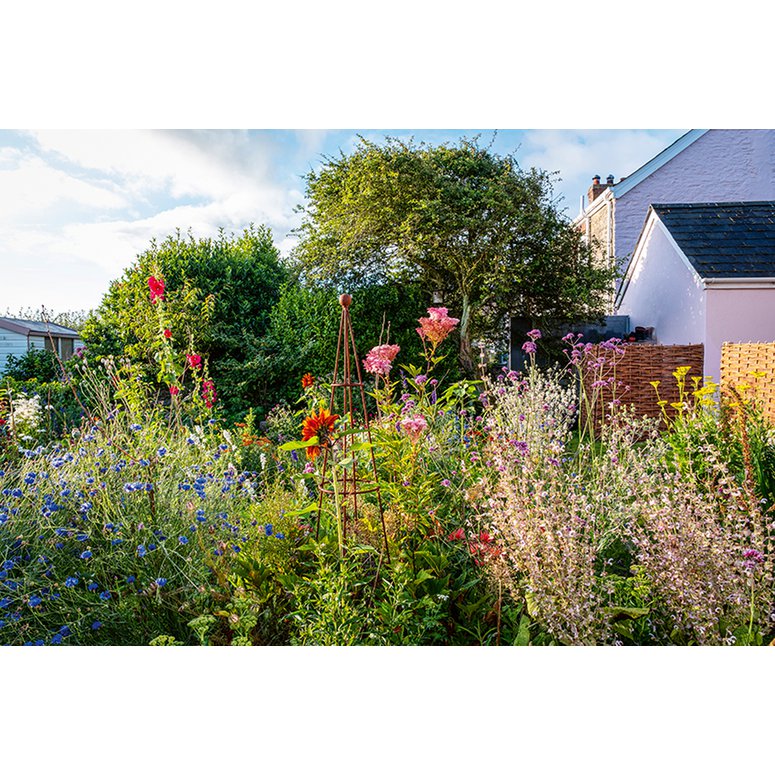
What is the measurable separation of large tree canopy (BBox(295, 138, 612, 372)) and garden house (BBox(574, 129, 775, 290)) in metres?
2.45

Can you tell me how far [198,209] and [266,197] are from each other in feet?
3.81

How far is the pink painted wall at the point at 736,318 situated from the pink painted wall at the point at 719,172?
3244 millimetres

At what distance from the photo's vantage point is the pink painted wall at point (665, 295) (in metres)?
8.33

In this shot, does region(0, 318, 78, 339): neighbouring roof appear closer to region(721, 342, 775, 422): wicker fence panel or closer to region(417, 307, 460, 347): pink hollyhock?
region(417, 307, 460, 347): pink hollyhock

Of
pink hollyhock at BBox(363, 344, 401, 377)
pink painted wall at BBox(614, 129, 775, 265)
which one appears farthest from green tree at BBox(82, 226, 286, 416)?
pink painted wall at BBox(614, 129, 775, 265)

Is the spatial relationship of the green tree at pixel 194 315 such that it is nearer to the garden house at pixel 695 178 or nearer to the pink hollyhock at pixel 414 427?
the pink hollyhock at pixel 414 427

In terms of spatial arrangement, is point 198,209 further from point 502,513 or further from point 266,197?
point 502,513

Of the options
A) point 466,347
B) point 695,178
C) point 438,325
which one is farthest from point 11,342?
point 695,178

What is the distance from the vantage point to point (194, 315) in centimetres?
733

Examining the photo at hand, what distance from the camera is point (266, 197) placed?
675 centimetres

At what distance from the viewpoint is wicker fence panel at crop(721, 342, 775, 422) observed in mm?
5391

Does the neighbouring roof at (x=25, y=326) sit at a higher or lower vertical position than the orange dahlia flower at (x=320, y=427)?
higher

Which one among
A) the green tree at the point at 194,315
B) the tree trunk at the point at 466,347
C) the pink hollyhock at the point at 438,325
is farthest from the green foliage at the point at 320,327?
the pink hollyhock at the point at 438,325
